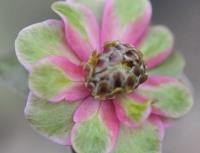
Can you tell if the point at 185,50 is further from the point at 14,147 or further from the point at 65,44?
the point at 65,44

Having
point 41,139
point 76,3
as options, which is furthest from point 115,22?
point 41,139

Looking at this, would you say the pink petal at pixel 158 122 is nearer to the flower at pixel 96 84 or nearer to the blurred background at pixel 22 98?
the flower at pixel 96 84

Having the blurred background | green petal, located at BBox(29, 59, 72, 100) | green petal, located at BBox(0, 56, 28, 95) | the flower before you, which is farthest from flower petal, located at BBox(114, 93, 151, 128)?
the blurred background

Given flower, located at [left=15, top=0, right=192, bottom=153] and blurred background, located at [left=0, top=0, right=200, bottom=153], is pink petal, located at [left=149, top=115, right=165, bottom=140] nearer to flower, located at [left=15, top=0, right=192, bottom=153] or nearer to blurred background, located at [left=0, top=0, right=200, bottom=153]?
flower, located at [left=15, top=0, right=192, bottom=153]

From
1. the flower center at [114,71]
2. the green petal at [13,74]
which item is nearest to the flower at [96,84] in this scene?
the flower center at [114,71]

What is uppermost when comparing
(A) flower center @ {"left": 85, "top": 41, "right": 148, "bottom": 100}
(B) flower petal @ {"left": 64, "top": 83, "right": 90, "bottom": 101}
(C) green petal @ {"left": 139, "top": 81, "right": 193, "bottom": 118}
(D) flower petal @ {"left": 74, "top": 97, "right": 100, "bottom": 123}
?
(A) flower center @ {"left": 85, "top": 41, "right": 148, "bottom": 100}
